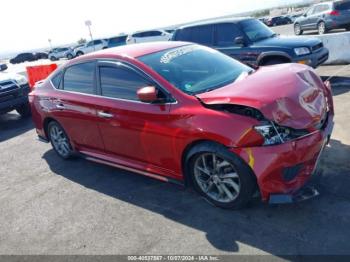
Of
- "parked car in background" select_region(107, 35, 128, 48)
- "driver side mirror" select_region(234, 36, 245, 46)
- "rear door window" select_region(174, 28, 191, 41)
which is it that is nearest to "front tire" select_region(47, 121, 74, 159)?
"driver side mirror" select_region(234, 36, 245, 46)

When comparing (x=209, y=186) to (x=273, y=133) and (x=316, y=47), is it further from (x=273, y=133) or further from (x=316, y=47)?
(x=316, y=47)

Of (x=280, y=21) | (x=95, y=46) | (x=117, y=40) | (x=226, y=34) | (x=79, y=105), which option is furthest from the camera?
(x=280, y=21)

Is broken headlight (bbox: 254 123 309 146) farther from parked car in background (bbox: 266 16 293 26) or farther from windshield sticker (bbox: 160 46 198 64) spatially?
parked car in background (bbox: 266 16 293 26)

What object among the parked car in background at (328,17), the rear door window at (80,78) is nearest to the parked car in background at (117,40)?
the parked car in background at (328,17)

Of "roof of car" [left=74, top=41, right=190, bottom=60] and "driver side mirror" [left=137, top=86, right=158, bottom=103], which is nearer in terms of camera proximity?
"driver side mirror" [left=137, top=86, right=158, bottom=103]

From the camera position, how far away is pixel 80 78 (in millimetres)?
5184

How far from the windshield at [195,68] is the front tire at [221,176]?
750 mm

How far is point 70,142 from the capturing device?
222 inches

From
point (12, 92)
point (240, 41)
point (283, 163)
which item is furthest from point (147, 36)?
point (283, 163)

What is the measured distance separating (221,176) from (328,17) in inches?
725

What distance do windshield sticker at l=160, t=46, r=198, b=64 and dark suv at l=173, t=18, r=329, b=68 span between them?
11.5 ft

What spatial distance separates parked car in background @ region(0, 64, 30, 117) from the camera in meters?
8.75

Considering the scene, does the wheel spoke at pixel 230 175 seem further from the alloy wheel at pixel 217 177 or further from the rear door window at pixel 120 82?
the rear door window at pixel 120 82

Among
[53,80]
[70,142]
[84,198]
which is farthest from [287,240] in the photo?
[53,80]
